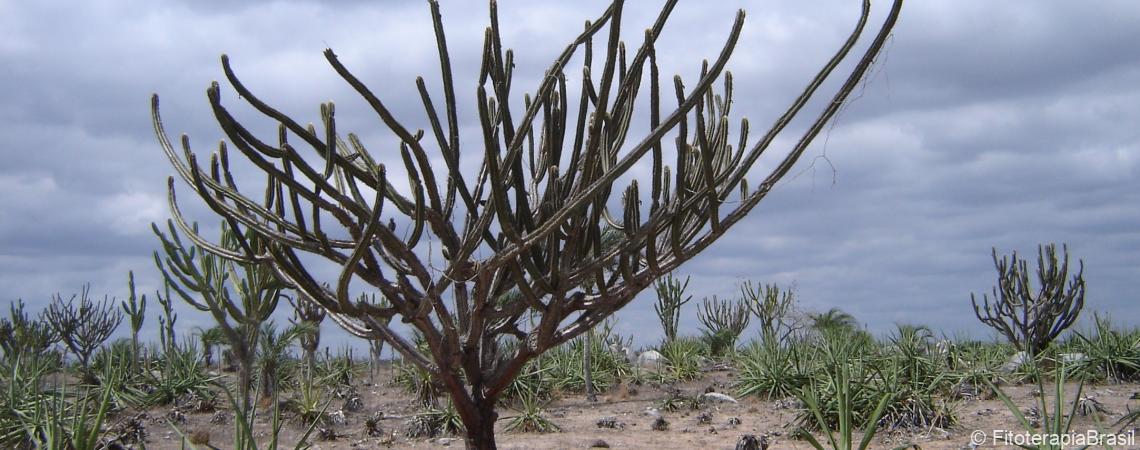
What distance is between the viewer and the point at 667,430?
11086 mm

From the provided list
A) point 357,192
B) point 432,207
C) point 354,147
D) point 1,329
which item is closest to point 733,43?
point 432,207

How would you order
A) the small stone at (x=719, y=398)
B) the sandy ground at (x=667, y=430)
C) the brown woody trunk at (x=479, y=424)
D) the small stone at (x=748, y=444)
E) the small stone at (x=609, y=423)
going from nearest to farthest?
the brown woody trunk at (x=479, y=424) < the small stone at (x=748, y=444) < the sandy ground at (x=667, y=430) < the small stone at (x=609, y=423) < the small stone at (x=719, y=398)

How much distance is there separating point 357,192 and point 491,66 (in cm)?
123

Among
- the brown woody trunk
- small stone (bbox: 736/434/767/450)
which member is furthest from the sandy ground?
the brown woody trunk

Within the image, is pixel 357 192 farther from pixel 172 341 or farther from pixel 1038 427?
pixel 172 341

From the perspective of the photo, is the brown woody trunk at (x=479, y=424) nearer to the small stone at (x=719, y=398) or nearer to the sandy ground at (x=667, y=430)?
the sandy ground at (x=667, y=430)

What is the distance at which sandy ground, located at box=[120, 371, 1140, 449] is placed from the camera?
9.66 meters

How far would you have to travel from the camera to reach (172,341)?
14.6m

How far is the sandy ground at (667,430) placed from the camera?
9.66 meters

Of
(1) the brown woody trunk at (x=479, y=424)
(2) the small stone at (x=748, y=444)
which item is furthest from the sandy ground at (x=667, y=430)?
(1) the brown woody trunk at (x=479, y=424)

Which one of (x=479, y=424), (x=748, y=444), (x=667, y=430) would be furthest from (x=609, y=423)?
(x=479, y=424)

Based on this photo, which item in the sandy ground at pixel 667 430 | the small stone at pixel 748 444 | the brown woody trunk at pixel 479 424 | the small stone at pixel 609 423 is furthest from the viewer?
the small stone at pixel 609 423

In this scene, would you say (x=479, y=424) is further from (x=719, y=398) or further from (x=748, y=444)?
(x=719, y=398)

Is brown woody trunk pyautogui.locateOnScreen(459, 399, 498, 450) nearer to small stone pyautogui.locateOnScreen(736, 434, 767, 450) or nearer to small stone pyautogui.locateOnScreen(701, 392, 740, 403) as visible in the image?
small stone pyautogui.locateOnScreen(736, 434, 767, 450)
